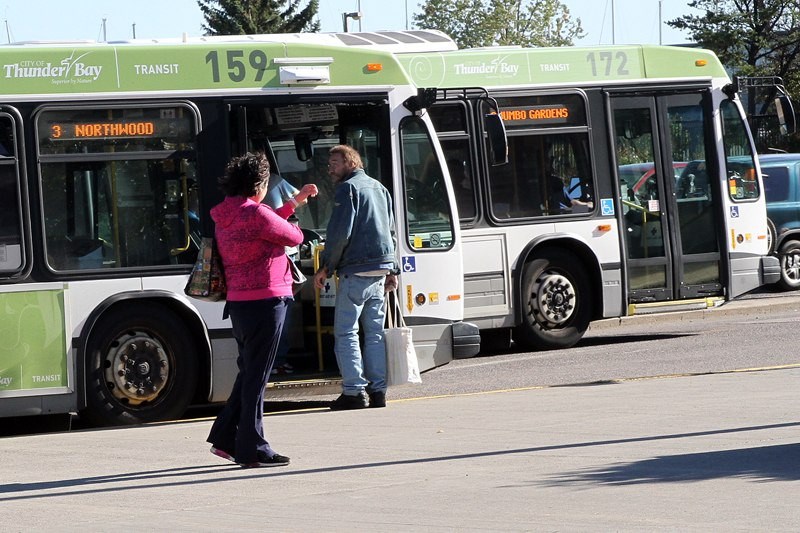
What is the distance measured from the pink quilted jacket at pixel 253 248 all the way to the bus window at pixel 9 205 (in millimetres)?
2643

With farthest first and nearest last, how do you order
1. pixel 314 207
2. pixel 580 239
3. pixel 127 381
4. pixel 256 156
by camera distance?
1. pixel 580 239
2. pixel 314 207
3. pixel 127 381
4. pixel 256 156

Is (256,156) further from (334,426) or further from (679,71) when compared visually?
(679,71)

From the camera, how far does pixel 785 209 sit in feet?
71.5

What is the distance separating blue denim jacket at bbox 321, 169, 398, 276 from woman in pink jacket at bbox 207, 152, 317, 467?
208 cm

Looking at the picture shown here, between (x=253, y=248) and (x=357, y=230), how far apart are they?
2.32 meters

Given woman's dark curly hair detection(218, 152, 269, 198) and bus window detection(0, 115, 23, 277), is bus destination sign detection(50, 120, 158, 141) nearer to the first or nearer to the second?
bus window detection(0, 115, 23, 277)

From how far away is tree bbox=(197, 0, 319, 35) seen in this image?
6450 cm

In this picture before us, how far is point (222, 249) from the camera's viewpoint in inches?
336

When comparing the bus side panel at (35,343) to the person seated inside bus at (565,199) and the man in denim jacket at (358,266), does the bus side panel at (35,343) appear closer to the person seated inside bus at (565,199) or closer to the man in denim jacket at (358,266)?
the man in denim jacket at (358,266)

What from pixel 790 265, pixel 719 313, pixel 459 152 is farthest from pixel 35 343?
pixel 790 265

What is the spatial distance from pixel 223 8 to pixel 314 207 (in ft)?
177

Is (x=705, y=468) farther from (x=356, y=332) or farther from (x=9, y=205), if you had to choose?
(x=9, y=205)

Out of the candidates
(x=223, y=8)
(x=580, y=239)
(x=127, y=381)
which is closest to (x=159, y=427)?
(x=127, y=381)

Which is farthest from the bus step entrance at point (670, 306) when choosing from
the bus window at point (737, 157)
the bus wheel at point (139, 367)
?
the bus wheel at point (139, 367)
